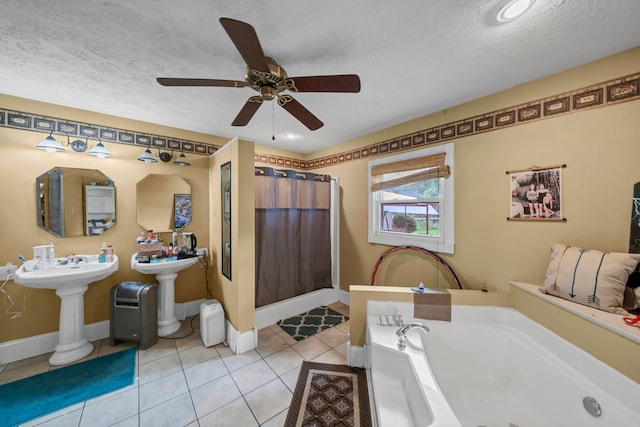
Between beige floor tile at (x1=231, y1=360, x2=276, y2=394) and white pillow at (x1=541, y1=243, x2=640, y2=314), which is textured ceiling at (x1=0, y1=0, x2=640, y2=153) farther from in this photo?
beige floor tile at (x1=231, y1=360, x2=276, y2=394)

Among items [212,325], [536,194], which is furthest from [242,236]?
[536,194]

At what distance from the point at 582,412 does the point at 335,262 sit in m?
2.61

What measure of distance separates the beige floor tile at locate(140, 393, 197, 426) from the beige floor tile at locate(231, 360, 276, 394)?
1.19ft

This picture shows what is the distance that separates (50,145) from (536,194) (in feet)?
14.2

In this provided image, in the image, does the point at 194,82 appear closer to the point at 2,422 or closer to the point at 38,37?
the point at 38,37

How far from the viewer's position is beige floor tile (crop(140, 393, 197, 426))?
150 centimetres

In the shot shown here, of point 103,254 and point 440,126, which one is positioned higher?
point 440,126

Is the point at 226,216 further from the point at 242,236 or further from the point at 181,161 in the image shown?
the point at 181,161

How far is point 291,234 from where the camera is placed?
304cm

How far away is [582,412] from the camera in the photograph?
1223 millimetres

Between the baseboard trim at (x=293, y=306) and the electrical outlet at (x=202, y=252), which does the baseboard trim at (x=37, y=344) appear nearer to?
the electrical outlet at (x=202, y=252)

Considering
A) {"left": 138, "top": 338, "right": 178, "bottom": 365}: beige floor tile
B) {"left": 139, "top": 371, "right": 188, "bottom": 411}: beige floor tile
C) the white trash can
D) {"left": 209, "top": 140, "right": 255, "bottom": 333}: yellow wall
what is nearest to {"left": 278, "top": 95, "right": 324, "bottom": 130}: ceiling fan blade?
{"left": 209, "top": 140, "right": 255, "bottom": 333}: yellow wall

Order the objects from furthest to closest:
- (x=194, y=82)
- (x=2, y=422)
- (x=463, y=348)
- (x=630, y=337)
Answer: (x=463, y=348), (x=2, y=422), (x=194, y=82), (x=630, y=337)

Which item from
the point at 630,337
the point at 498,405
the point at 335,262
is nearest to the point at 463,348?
the point at 498,405
